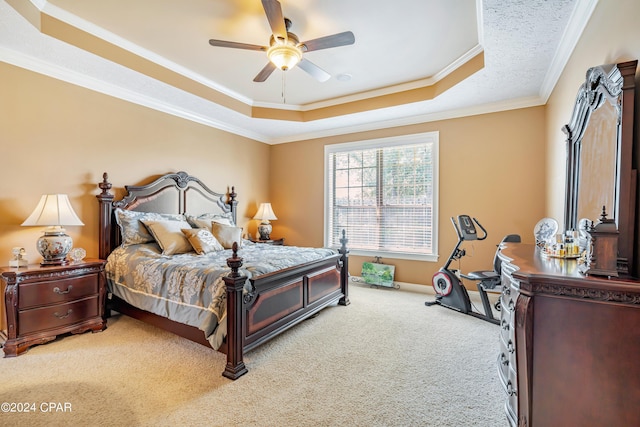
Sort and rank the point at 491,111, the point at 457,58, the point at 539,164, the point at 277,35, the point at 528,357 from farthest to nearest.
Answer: the point at 491,111 < the point at 539,164 < the point at 457,58 < the point at 277,35 < the point at 528,357

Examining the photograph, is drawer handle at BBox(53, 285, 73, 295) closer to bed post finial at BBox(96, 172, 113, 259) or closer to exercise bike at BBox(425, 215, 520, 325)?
bed post finial at BBox(96, 172, 113, 259)

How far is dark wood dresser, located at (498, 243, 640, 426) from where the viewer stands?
3.61 ft

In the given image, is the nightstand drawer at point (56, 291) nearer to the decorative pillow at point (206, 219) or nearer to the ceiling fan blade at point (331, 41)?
the decorative pillow at point (206, 219)

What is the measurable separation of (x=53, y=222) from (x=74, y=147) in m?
A: 1.00

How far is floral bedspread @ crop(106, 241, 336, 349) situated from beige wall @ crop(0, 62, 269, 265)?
2.19 ft

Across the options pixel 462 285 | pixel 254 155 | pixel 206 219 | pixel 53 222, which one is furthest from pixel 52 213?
pixel 462 285

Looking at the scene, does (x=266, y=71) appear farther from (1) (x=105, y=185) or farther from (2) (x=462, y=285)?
(2) (x=462, y=285)

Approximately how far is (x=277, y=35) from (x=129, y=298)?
286 cm

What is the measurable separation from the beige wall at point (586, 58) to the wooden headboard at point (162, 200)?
440 centimetres

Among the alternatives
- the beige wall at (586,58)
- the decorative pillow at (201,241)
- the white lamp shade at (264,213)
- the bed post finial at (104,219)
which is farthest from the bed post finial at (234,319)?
the white lamp shade at (264,213)

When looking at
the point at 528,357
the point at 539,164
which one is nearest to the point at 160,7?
the point at 528,357

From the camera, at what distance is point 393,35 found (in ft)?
9.30

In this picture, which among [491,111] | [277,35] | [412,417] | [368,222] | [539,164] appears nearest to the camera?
[412,417]

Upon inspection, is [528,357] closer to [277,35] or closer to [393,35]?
[277,35]
